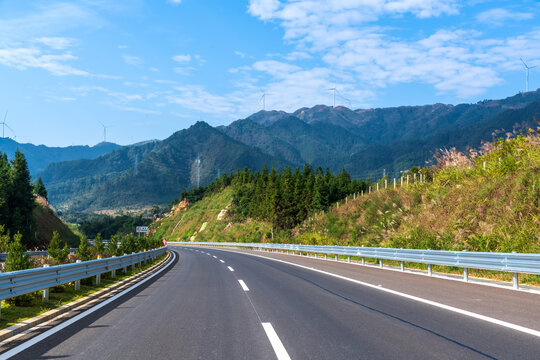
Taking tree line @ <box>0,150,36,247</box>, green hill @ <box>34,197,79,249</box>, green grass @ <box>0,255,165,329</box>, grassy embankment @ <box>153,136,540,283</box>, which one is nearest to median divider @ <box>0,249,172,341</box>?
green grass @ <box>0,255,165,329</box>

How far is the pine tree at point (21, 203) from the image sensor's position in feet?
185

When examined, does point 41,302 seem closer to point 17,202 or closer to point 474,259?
point 474,259

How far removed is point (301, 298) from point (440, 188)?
60.9 feet

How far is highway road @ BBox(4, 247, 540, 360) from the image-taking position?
5238mm

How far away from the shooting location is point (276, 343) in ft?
18.6

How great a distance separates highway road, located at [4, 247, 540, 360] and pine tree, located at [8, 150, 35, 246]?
53.7 metres

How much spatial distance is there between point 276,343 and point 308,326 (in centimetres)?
117

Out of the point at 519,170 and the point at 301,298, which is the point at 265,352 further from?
the point at 519,170

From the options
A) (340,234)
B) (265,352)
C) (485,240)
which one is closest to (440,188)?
(485,240)

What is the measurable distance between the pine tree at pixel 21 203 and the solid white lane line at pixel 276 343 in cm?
5625

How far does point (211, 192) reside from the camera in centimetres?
14312

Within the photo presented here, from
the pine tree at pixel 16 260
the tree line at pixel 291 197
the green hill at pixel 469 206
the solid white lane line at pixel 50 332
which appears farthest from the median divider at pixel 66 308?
the tree line at pixel 291 197

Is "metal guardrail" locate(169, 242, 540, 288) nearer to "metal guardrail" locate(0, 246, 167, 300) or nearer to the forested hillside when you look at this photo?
"metal guardrail" locate(0, 246, 167, 300)

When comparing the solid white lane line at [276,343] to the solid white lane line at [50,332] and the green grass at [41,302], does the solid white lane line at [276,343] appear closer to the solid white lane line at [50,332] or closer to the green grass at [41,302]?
the solid white lane line at [50,332]
